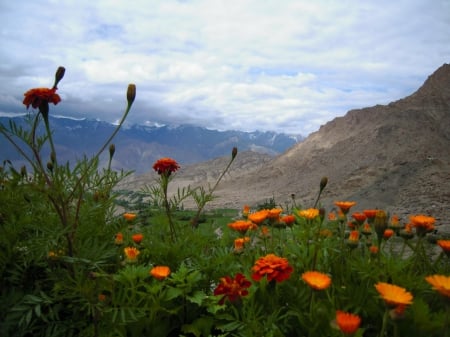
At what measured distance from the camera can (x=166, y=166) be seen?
8.08 feet

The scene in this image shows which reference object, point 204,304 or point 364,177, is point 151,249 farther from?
point 364,177

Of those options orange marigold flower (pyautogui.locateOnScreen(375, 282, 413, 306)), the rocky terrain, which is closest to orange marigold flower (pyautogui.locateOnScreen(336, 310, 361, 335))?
orange marigold flower (pyautogui.locateOnScreen(375, 282, 413, 306))

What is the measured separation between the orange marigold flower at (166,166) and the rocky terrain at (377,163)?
1620 cm

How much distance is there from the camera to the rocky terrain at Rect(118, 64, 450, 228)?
22.8 m

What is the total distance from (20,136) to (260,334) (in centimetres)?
137

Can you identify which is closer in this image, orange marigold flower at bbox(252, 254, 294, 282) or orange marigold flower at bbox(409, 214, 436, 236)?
orange marigold flower at bbox(252, 254, 294, 282)

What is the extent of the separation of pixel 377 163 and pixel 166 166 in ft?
113

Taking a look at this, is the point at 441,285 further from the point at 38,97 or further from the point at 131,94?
the point at 38,97

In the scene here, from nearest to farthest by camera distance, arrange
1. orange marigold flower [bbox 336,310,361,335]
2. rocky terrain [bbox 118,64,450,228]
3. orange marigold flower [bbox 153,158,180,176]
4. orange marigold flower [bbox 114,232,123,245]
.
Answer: orange marigold flower [bbox 336,310,361,335], orange marigold flower [bbox 114,232,123,245], orange marigold flower [bbox 153,158,180,176], rocky terrain [bbox 118,64,450,228]

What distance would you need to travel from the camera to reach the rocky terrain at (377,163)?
74.9 feet

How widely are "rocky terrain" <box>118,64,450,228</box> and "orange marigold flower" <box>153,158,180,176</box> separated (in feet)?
53.2

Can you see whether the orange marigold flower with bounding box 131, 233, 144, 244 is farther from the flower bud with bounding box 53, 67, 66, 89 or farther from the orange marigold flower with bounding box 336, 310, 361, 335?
the orange marigold flower with bounding box 336, 310, 361, 335

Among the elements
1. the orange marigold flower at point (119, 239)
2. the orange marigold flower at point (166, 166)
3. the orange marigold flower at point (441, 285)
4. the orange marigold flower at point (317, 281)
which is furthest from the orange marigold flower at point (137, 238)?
the orange marigold flower at point (441, 285)

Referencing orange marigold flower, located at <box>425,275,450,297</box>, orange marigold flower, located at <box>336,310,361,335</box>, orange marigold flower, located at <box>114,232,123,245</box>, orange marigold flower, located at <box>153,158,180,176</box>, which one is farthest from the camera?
orange marigold flower, located at <box>153,158,180,176</box>
